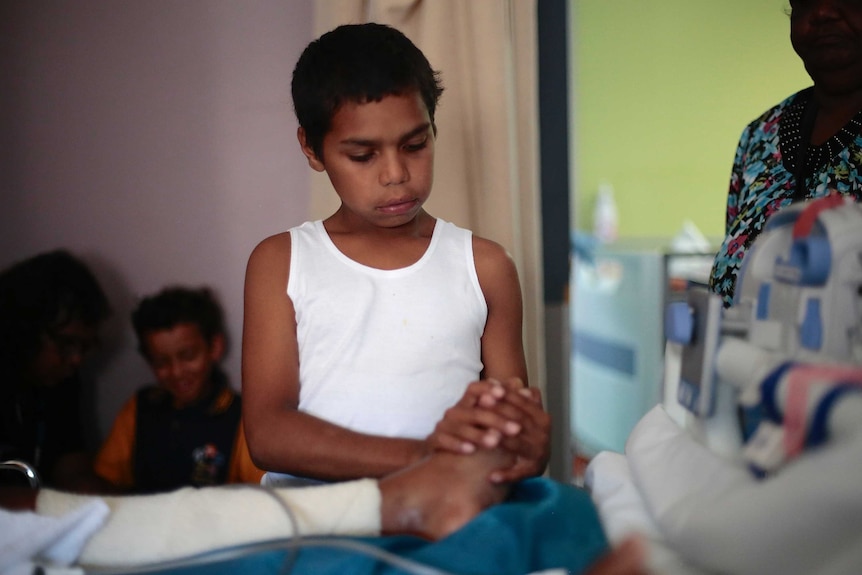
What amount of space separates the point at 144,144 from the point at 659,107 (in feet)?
6.57

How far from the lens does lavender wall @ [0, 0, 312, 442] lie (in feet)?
4.69

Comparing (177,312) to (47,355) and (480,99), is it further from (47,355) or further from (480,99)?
(480,99)

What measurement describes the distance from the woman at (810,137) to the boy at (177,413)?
925 millimetres

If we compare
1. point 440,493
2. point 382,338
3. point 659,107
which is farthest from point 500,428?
point 659,107

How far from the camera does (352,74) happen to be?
84cm

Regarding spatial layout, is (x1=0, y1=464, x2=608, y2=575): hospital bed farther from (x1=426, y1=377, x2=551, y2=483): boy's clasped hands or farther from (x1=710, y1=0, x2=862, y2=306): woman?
(x1=710, y1=0, x2=862, y2=306): woman

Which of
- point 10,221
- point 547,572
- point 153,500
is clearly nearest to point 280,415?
point 153,500

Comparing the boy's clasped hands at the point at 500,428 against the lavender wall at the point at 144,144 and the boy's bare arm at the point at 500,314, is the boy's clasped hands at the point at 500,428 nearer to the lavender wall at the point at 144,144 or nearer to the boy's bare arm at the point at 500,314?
the boy's bare arm at the point at 500,314

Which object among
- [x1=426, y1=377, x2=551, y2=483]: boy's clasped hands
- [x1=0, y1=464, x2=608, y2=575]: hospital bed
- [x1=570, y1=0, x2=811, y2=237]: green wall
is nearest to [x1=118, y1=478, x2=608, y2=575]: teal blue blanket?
[x1=0, y1=464, x2=608, y2=575]: hospital bed

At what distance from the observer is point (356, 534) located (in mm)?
646

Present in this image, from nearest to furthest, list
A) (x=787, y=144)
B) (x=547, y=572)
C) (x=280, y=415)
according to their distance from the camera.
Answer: (x=547, y=572)
(x=280, y=415)
(x=787, y=144)

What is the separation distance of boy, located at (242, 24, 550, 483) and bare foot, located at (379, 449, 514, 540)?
0.06 metres

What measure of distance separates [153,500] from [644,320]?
1.67 metres

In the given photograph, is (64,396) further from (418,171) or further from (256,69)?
(418,171)
